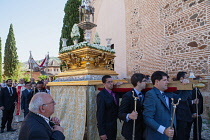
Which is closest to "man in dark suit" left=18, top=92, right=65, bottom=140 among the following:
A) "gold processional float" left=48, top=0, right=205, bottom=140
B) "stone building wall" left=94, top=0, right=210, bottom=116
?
"gold processional float" left=48, top=0, right=205, bottom=140

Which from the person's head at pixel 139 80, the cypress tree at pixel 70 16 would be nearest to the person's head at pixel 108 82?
the person's head at pixel 139 80

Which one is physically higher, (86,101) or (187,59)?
(187,59)

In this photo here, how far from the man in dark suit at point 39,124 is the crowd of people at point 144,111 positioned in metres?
1.09

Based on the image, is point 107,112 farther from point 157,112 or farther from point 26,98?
point 26,98

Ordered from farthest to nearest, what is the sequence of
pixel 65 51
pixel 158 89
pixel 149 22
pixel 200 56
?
1. pixel 149 22
2. pixel 200 56
3. pixel 65 51
4. pixel 158 89

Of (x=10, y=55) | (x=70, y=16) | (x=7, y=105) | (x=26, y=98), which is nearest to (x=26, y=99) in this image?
(x=26, y=98)

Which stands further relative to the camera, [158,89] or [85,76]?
[85,76]

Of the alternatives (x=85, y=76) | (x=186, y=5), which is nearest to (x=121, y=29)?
(x=186, y=5)

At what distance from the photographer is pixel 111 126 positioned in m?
3.16

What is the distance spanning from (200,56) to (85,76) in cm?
473

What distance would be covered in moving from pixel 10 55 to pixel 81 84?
26287mm

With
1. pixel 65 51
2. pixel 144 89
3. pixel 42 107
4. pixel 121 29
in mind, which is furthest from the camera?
pixel 121 29

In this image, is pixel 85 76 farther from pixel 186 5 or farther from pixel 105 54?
pixel 186 5

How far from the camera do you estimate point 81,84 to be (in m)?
3.88
